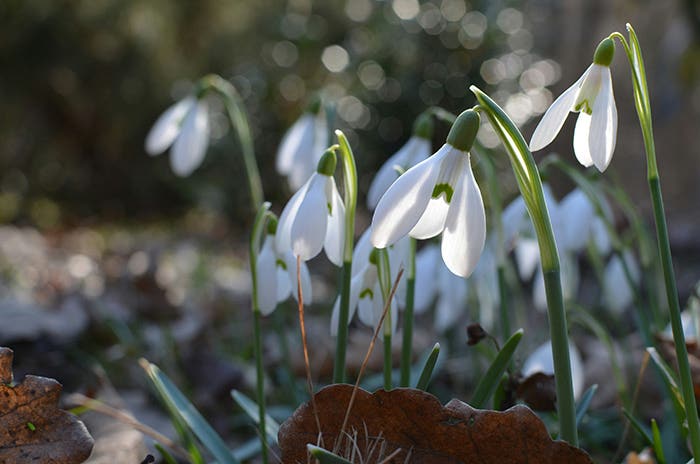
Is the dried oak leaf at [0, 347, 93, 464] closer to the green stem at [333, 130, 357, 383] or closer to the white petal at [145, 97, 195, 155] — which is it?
the green stem at [333, 130, 357, 383]

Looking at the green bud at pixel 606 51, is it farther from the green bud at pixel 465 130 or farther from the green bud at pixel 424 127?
the green bud at pixel 424 127

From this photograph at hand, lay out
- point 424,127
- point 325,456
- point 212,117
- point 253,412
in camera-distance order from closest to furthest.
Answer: point 325,456 → point 253,412 → point 424,127 → point 212,117

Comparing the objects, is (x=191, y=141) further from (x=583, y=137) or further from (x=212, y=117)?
(x=212, y=117)

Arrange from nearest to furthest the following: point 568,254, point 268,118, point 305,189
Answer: point 305,189
point 568,254
point 268,118

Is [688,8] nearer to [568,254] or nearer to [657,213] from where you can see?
[568,254]

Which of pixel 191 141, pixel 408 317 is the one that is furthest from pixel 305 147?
pixel 408 317

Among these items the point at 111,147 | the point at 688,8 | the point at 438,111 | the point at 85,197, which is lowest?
the point at 85,197

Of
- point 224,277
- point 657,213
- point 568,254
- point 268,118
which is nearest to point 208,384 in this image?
point 568,254
